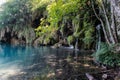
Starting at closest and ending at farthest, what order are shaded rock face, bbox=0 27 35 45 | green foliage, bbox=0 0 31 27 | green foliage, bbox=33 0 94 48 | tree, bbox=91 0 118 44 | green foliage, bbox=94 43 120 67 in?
green foliage, bbox=94 43 120 67 < tree, bbox=91 0 118 44 < green foliage, bbox=33 0 94 48 < shaded rock face, bbox=0 27 35 45 < green foliage, bbox=0 0 31 27

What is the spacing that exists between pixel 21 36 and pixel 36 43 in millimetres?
3036

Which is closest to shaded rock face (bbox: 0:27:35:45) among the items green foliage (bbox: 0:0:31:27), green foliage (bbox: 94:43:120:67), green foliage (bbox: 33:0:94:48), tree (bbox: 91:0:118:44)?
green foliage (bbox: 0:0:31:27)

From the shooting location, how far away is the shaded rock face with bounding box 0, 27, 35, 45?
79.8ft

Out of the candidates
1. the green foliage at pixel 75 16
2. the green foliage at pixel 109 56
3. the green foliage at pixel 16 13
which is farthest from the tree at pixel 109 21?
the green foliage at pixel 16 13

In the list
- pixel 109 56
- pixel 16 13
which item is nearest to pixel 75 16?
pixel 109 56

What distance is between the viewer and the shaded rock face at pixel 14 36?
79.8 ft

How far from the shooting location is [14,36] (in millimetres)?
26578

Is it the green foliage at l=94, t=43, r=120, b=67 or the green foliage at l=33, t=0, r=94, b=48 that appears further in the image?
the green foliage at l=33, t=0, r=94, b=48

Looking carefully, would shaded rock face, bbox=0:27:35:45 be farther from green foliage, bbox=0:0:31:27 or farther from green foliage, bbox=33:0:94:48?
green foliage, bbox=33:0:94:48

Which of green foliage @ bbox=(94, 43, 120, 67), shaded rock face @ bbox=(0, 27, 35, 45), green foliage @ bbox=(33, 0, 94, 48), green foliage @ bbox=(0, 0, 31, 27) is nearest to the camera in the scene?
green foliage @ bbox=(94, 43, 120, 67)

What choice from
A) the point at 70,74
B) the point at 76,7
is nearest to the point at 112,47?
the point at 70,74

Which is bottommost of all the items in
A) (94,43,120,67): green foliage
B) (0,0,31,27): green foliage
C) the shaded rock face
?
(94,43,120,67): green foliage

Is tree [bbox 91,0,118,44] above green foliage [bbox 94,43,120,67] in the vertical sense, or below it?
above

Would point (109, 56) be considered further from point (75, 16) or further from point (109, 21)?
point (75, 16)
